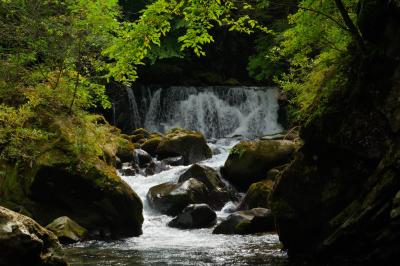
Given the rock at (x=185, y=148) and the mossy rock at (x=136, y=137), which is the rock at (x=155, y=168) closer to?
the rock at (x=185, y=148)

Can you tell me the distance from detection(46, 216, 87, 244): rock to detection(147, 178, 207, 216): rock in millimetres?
3575

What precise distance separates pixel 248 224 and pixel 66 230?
14.7 ft

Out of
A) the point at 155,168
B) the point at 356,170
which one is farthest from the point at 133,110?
the point at 356,170

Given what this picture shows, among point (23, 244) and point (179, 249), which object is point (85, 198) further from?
point (23, 244)

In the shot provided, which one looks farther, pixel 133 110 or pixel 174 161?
Result: pixel 133 110

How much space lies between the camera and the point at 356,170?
774 cm

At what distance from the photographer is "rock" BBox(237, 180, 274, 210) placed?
14617mm

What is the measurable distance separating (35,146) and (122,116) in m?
17.1

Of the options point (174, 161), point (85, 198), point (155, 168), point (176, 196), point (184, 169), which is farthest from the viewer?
point (174, 161)

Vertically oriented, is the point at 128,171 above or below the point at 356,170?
above

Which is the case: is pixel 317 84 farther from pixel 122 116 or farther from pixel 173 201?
pixel 122 116

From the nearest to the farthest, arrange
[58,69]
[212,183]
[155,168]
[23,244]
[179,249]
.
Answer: [23,244] < [179,249] < [58,69] < [212,183] < [155,168]

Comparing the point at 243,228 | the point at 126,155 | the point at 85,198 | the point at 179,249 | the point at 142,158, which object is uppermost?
the point at 126,155

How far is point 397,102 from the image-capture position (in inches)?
279
